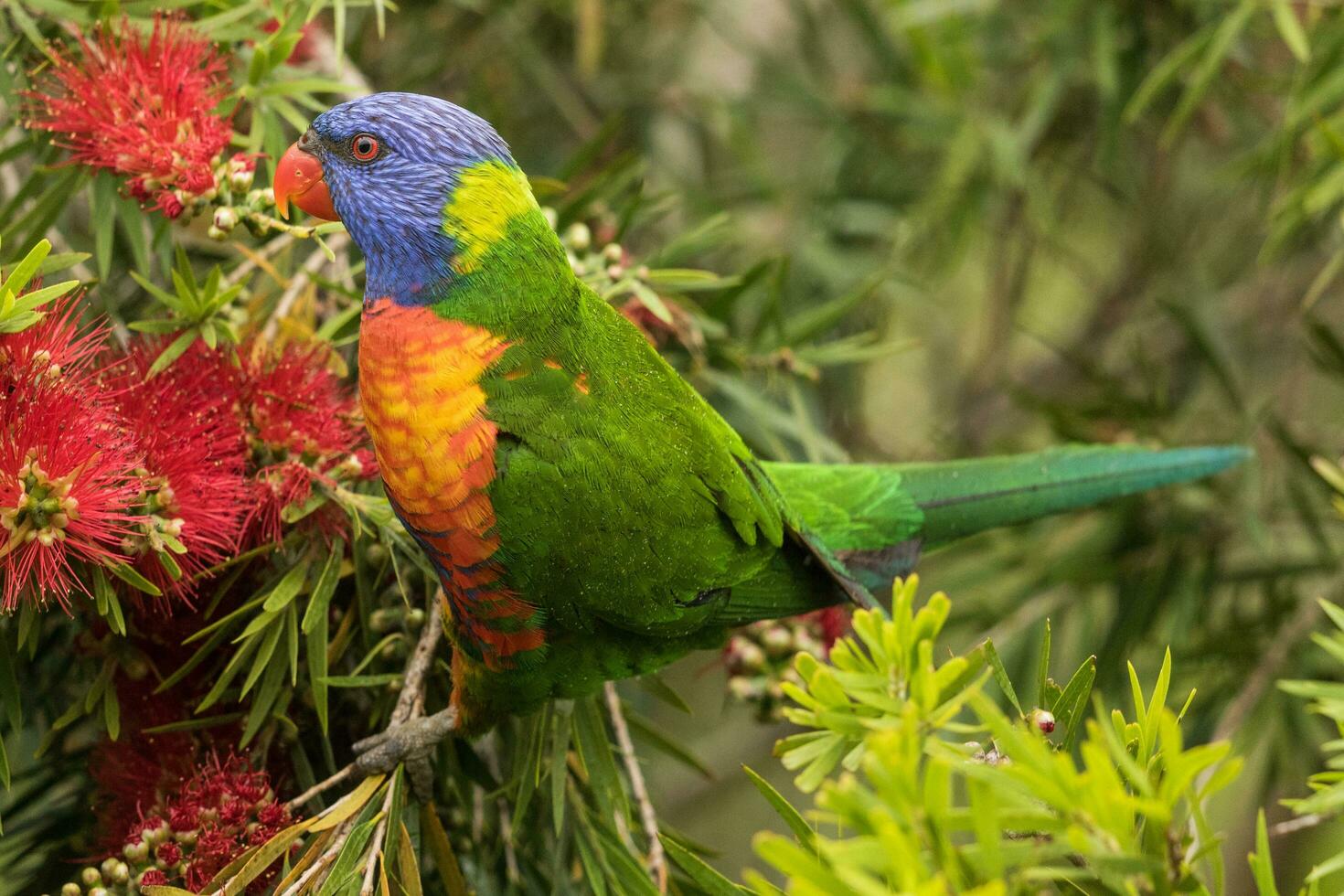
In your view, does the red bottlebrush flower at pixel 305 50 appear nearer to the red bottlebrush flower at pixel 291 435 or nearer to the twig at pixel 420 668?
the red bottlebrush flower at pixel 291 435

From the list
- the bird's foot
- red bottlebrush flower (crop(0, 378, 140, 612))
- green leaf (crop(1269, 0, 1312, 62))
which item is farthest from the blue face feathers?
green leaf (crop(1269, 0, 1312, 62))

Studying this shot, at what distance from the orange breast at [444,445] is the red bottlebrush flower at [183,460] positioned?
0.16m

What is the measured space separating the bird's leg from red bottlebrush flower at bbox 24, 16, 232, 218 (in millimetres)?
610

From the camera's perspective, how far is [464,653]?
1384 millimetres

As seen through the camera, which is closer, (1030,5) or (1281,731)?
(1281,731)

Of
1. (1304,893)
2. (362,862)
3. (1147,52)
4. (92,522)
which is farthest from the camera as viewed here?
(1147,52)

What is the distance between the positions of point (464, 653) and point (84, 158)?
748 millimetres

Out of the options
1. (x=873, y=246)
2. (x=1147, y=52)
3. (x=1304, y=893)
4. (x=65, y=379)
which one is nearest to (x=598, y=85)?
(x=873, y=246)

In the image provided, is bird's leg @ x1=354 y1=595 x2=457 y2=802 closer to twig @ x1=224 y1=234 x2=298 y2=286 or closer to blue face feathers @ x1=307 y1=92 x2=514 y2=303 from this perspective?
blue face feathers @ x1=307 y1=92 x2=514 y2=303

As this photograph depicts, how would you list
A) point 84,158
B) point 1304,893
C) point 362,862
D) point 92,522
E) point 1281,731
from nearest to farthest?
1. point 1304,893
2. point 92,522
3. point 362,862
4. point 84,158
5. point 1281,731

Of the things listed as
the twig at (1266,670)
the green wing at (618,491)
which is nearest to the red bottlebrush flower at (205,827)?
the green wing at (618,491)

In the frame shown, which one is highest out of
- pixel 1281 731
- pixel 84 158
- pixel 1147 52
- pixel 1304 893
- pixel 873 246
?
pixel 84 158

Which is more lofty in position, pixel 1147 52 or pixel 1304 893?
pixel 1147 52

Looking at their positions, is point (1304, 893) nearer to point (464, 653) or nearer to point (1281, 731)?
point (464, 653)
